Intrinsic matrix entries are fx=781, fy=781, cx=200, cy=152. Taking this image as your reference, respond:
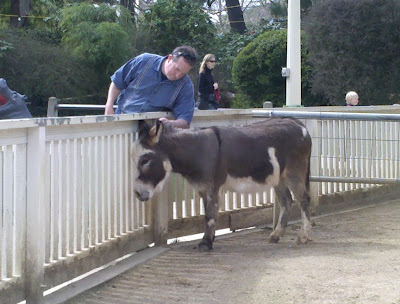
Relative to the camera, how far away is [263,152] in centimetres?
789

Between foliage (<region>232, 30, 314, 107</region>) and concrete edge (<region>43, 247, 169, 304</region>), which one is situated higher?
foliage (<region>232, 30, 314, 107</region>)

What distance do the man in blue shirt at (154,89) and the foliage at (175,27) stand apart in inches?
974

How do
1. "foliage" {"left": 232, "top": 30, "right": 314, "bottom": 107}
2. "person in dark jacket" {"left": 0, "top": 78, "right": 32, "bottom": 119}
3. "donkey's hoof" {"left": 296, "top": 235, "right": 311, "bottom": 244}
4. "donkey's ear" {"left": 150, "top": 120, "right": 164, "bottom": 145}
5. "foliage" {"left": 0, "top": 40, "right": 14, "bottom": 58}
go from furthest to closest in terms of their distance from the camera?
"foliage" {"left": 0, "top": 40, "right": 14, "bottom": 58}
"foliage" {"left": 232, "top": 30, "right": 314, "bottom": 107}
"person in dark jacket" {"left": 0, "top": 78, "right": 32, "bottom": 119}
"donkey's hoof" {"left": 296, "top": 235, "right": 311, "bottom": 244}
"donkey's ear" {"left": 150, "top": 120, "right": 164, "bottom": 145}

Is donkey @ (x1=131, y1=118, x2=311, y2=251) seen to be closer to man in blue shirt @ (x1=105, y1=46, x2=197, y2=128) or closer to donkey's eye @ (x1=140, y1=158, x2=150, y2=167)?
donkey's eye @ (x1=140, y1=158, x2=150, y2=167)

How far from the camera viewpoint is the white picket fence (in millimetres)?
5400

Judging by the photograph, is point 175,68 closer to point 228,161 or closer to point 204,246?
point 228,161

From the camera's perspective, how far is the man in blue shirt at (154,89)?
778cm

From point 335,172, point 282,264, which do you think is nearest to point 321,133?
point 335,172

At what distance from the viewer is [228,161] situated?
25.2 ft

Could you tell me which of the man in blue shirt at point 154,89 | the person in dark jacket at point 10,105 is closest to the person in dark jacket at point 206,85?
the person in dark jacket at point 10,105

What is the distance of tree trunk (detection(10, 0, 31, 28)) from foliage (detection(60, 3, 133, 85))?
412cm

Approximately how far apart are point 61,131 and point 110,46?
23.4m

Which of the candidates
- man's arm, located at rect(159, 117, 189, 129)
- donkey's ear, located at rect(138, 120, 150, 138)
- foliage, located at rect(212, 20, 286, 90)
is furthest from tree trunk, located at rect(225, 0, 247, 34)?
donkey's ear, located at rect(138, 120, 150, 138)

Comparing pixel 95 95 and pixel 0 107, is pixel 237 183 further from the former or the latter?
pixel 95 95
